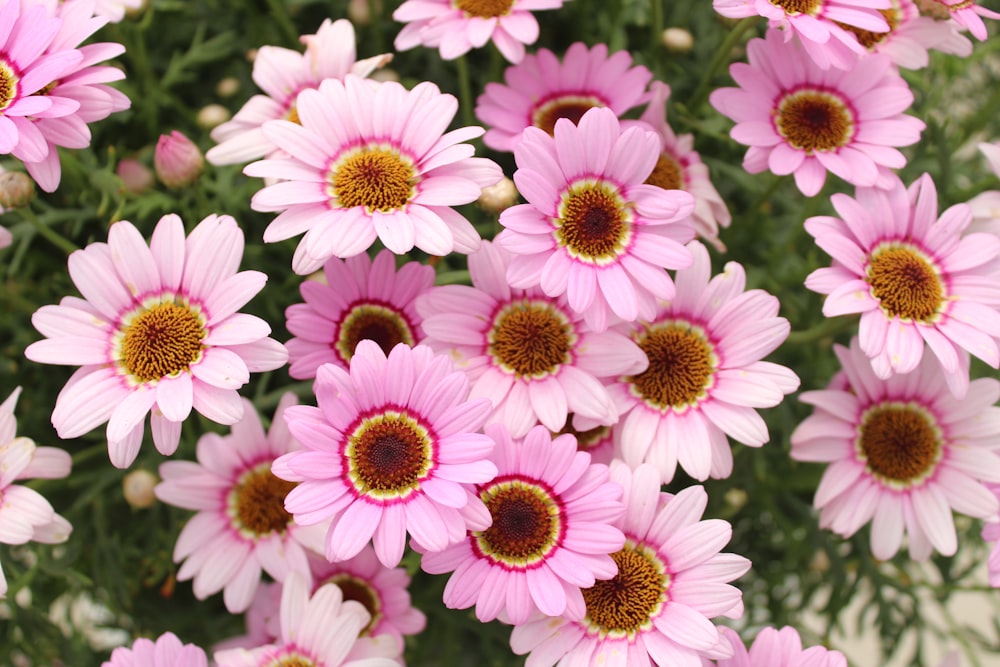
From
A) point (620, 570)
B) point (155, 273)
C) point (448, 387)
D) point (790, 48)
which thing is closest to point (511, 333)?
point (448, 387)

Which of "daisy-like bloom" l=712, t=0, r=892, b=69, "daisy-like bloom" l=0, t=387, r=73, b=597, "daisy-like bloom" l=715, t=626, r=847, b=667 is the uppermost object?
"daisy-like bloom" l=712, t=0, r=892, b=69

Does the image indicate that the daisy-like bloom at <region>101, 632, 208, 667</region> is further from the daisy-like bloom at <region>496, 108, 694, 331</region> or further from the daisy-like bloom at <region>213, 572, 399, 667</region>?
the daisy-like bloom at <region>496, 108, 694, 331</region>

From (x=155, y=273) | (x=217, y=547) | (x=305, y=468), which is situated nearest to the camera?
(x=305, y=468)

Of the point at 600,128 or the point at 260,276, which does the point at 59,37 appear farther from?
the point at 600,128

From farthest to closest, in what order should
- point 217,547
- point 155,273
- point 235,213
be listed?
point 235,213
point 217,547
point 155,273

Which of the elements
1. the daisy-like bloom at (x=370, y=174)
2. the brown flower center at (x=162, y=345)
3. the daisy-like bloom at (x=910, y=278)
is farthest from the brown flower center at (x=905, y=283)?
the brown flower center at (x=162, y=345)

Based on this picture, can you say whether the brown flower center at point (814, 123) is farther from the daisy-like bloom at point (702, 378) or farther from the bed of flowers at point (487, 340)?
the daisy-like bloom at point (702, 378)

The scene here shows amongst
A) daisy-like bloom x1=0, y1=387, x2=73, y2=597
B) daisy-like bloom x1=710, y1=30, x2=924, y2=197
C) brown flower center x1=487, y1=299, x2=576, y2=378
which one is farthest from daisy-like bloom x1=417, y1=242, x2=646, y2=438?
daisy-like bloom x1=0, y1=387, x2=73, y2=597
